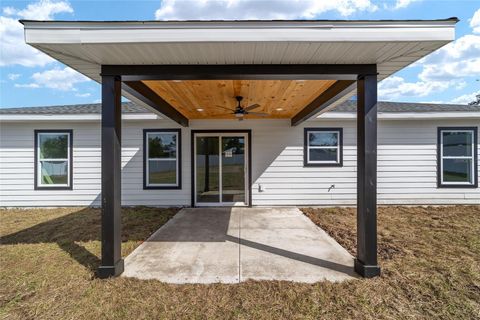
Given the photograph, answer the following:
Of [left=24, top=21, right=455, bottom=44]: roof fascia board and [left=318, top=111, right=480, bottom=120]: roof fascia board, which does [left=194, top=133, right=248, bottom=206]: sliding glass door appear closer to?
[left=318, top=111, right=480, bottom=120]: roof fascia board

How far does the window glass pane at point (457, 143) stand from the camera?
7.24 metres

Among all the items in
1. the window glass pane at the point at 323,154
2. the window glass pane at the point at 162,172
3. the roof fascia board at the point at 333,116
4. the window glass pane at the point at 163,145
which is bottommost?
the window glass pane at the point at 162,172

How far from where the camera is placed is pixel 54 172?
24.0 feet

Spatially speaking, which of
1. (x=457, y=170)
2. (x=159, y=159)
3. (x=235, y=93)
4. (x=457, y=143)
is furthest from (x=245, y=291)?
(x=457, y=143)

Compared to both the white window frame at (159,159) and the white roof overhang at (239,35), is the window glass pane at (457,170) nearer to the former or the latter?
the white roof overhang at (239,35)

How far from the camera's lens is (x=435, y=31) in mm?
2480

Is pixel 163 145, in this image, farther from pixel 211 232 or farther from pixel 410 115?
pixel 410 115

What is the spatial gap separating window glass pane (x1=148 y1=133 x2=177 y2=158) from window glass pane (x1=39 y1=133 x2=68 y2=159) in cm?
248

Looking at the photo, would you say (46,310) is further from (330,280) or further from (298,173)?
(298,173)

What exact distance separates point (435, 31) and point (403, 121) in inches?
218

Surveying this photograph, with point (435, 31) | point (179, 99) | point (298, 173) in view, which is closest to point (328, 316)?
point (435, 31)

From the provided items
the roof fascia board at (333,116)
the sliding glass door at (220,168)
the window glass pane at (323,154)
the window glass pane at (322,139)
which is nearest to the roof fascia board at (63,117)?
the roof fascia board at (333,116)

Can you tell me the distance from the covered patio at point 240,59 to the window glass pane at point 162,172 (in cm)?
348

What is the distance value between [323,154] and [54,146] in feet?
26.3
